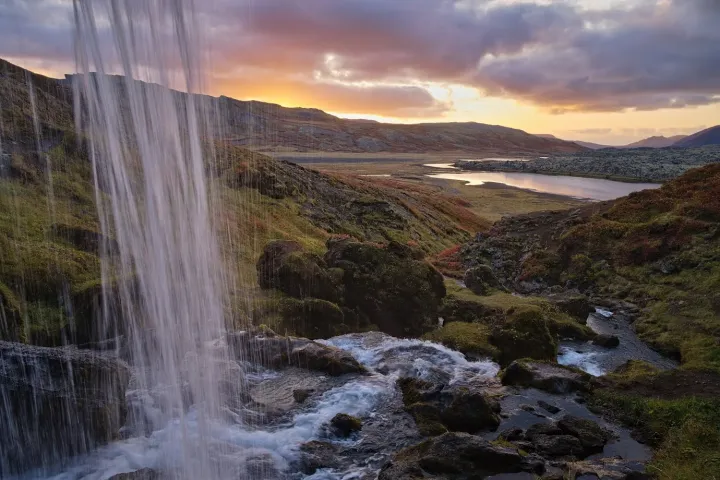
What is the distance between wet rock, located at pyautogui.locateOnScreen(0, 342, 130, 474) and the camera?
14609 mm

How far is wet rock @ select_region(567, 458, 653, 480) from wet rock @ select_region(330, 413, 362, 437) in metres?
7.66

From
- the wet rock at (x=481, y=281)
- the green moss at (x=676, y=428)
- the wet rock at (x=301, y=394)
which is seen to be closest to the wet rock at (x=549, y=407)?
the green moss at (x=676, y=428)

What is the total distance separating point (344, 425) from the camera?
18656 mm

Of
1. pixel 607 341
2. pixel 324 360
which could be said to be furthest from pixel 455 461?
pixel 607 341

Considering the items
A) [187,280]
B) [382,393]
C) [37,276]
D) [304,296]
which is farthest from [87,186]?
[382,393]

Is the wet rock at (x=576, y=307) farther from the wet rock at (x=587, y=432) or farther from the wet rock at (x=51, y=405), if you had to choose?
the wet rock at (x=51, y=405)

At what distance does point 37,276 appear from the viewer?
24.2m

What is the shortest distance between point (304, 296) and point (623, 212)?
36497 mm

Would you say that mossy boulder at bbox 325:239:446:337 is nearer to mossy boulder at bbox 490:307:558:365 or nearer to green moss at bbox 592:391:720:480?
mossy boulder at bbox 490:307:558:365

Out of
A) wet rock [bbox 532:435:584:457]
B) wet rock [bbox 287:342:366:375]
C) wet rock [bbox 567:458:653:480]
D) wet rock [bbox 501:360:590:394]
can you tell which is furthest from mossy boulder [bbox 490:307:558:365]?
wet rock [bbox 567:458:653:480]

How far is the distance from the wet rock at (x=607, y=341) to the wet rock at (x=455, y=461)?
1696 centimetres

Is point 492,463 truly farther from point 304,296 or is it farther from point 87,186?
point 87,186

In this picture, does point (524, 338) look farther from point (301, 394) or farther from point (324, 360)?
point (301, 394)

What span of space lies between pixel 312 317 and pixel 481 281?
1614 cm
